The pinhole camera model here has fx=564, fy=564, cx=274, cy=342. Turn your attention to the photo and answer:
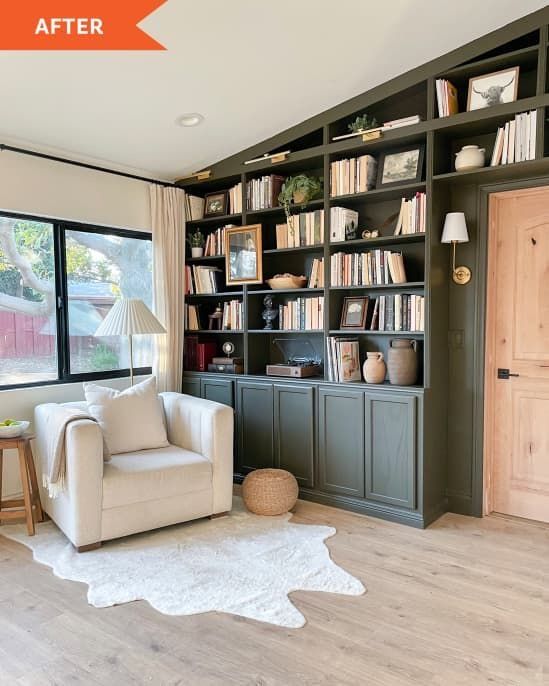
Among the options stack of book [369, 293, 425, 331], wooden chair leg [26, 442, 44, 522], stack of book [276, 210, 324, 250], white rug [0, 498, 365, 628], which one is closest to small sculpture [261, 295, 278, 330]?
stack of book [276, 210, 324, 250]

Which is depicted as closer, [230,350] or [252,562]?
[252,562]

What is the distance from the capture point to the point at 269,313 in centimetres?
449

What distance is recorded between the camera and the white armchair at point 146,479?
10.3 feet

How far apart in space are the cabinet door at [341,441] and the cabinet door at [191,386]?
4.10 ft

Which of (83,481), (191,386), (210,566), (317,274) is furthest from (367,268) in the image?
(83,481)

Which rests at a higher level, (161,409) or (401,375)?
(401,375)

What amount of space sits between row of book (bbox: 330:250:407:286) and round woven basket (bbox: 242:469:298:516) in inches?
55.2

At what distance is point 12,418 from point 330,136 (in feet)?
9.67

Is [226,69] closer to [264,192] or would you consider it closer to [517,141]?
[264,192]

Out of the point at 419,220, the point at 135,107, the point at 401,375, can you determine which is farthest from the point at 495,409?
the point at 135,107

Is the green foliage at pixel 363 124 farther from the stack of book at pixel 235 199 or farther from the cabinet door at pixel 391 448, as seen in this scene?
the cabinet door at pixel 391 448

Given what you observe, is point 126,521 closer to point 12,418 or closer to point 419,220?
point 12,418

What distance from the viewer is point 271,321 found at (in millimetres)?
4500

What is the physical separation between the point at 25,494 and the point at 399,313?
259cm
